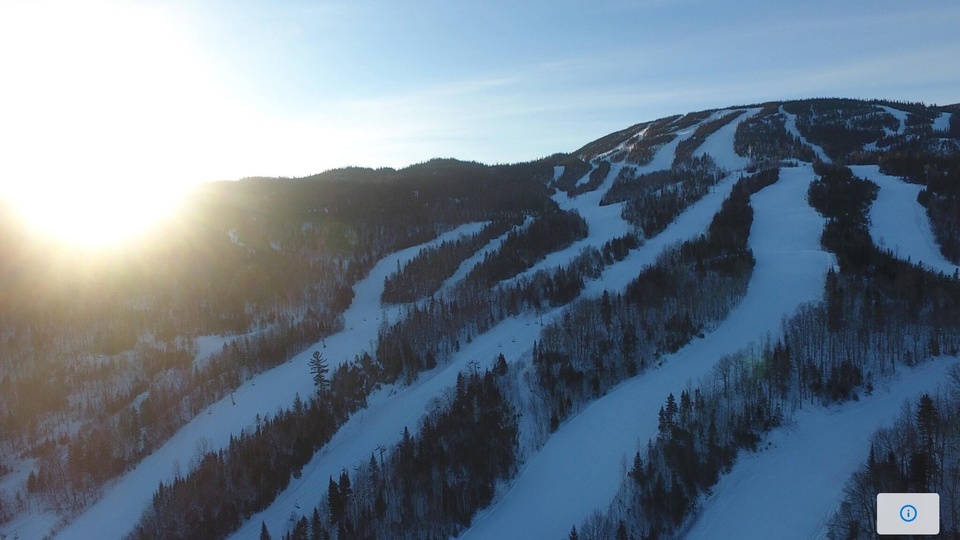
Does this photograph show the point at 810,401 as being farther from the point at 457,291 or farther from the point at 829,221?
the point at 457,291

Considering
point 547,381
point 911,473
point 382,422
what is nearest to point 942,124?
point 547,381

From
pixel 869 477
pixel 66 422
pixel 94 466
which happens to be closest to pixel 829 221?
pixel 869 477

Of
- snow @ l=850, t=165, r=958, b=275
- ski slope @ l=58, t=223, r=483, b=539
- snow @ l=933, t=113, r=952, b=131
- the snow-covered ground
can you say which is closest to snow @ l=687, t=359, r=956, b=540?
the snow-covered ground

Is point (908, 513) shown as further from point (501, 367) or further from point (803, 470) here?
point (501, 367)

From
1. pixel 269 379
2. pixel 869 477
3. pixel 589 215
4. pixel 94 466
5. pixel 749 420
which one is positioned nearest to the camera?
pixel 869 477

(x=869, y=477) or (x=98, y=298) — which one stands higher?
(x=98, y=298)

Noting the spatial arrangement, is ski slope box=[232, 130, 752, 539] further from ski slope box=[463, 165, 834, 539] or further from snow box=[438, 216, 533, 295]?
snow box=[438, 216, 533, 295]
